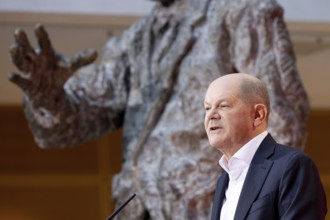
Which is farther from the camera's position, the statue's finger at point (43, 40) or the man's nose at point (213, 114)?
the statue's finger at point (43, 40)

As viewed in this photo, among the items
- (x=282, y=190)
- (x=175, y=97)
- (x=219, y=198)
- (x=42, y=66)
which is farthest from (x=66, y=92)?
(x=282, y=190)

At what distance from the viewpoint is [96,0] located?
14.9ft

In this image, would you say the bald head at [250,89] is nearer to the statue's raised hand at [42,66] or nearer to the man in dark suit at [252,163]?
the man in dark suit at [252,163]

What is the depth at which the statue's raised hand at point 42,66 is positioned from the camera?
3080 mm

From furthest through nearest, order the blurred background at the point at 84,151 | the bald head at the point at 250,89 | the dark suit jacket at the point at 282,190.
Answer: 1. the blurred background at the point at 84,151
2. the bald head at the point at 250,89
3. the dark suit jacket at the point at 282,190

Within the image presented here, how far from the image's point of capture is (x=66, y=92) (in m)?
3.36

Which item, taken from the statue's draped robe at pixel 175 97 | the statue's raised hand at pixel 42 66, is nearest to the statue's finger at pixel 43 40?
the statue's raised hand at pixel 42 66

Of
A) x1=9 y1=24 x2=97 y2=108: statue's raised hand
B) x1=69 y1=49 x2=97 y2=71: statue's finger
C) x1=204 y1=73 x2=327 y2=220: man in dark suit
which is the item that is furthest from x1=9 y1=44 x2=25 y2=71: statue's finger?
x1=204 y1=73 x2=327 y2=220: man in dark suit

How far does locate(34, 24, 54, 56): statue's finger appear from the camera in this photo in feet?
10.1

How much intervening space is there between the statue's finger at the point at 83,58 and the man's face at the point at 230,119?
126cm

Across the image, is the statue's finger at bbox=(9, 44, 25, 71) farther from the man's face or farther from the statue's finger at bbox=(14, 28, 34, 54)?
the man's face

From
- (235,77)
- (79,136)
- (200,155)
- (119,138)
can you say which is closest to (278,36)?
(200,155)

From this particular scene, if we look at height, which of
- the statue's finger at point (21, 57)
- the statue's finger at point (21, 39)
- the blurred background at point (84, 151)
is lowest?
the blurred background at point (84, 151)

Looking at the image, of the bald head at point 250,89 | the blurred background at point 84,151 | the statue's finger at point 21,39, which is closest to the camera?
the bald head at point 250,89
